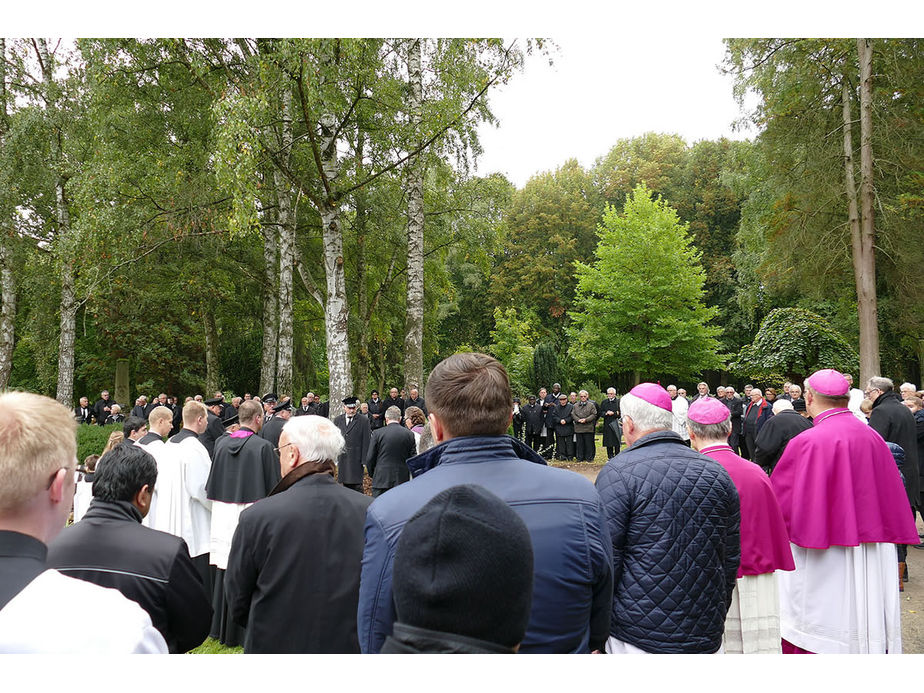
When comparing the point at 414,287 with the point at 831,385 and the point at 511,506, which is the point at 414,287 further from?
the point at 511,506

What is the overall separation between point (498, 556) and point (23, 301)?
101 ft

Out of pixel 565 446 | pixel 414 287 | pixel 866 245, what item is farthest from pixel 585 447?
pixel 866 245

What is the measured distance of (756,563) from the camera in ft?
12.6

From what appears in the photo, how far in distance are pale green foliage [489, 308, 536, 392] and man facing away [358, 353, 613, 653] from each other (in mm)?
29171

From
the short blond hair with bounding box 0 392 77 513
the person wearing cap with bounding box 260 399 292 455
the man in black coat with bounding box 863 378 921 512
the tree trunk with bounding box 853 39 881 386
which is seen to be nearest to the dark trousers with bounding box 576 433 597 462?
the tree trunk with bounding box 853 39 881 386

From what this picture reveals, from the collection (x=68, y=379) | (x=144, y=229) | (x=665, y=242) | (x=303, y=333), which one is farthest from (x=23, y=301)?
(x=665, y=242)

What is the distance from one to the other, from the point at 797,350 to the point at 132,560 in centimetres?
2382

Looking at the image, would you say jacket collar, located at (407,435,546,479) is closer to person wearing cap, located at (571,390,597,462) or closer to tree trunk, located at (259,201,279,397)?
person wearing cap, located at (571,390,597,462)

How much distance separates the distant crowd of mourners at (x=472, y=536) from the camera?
1390 mm

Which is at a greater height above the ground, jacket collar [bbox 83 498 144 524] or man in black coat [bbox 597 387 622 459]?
jacket collar [bbox 83 498 144 524]

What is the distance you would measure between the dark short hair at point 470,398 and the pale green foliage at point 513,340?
95.6 feet

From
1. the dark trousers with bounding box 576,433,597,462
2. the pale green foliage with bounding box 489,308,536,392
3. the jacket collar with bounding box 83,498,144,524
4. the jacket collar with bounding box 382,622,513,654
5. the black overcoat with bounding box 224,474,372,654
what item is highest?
the pale green foliage with bounding box 489,308,536,392

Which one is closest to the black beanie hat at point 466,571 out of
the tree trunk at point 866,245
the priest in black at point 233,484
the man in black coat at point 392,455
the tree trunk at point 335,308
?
the priest in black at point 233,484

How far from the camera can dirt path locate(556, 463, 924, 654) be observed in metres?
5.41
